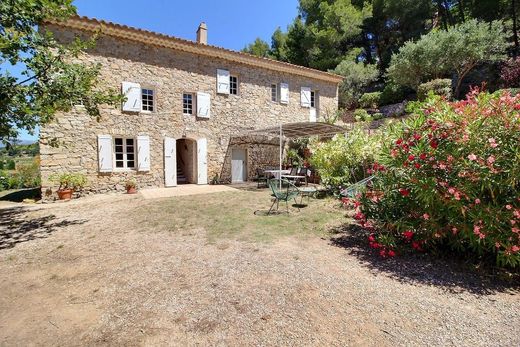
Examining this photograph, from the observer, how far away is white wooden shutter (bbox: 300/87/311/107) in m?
13.9

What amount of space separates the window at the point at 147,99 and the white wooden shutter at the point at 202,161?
2.26m

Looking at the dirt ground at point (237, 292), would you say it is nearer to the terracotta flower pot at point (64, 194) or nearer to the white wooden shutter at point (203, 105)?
the terracotta flower pot at point (64, 194)

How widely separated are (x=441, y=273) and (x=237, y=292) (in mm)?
2469

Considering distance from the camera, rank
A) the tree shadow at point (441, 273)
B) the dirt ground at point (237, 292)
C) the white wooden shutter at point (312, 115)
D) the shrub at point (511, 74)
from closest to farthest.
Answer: the dirt ground at point (237, 292), the tree shadow at point (441, 273), the white wooden shutter at point (312, 115), the shrub at point (511, 74)

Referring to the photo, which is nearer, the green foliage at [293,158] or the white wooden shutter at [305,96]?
the green foliage at [293,158]

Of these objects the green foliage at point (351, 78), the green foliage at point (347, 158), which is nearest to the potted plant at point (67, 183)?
the green foliage at point (347, 158)

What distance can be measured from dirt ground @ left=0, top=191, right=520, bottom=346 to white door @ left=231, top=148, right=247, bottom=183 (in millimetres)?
7423

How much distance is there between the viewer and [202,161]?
11266mm

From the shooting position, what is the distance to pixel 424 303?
2.54 metres

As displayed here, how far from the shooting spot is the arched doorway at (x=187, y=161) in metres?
11.5

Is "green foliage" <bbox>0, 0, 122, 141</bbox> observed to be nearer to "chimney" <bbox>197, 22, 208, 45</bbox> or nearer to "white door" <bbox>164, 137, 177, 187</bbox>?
"white door" <bbox>164, 137, 177, 187</bbox>

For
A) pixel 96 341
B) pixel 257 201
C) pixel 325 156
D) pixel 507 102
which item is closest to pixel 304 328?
pixel 96 341

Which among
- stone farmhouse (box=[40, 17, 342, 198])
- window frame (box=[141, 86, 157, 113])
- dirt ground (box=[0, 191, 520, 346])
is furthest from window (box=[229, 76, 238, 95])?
dirt ground (box=[0, 191, 520, 346])

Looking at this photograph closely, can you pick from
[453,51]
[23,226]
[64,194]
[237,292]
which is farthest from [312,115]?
[237,292]
